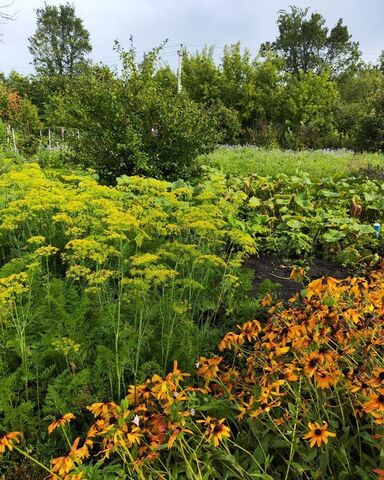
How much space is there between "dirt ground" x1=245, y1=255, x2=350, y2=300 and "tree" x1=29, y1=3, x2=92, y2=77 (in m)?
43.0

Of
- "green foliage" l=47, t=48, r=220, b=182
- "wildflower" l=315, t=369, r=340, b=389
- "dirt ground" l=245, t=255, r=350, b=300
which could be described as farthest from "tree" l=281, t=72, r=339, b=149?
"wildflower" l=315, t=369, r=340, b=389

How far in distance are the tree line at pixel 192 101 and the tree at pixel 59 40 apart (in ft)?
0.31

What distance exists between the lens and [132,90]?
619 centimetres

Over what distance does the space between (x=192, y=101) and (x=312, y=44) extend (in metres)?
37.7

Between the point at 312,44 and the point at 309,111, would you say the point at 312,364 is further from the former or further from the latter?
the point at 312,44

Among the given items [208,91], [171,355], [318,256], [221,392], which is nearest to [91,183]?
[171,355]

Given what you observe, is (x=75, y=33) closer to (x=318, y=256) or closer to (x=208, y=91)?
(x=208, y=91)

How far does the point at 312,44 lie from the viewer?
39.9 m

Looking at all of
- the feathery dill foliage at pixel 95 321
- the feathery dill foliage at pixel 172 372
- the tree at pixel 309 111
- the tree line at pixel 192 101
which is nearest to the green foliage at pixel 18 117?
the tree line at pixel 192 101

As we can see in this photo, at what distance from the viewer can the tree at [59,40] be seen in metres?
43.0

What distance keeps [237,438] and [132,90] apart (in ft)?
17.4

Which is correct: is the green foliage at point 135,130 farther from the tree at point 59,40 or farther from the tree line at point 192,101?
the tree at point 59,40

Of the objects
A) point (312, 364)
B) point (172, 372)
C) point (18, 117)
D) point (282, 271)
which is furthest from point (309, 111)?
point (312, 364)

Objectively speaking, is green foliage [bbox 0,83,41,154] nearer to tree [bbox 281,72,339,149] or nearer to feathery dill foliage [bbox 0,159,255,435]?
tree [bbox 281,72,339,149]
